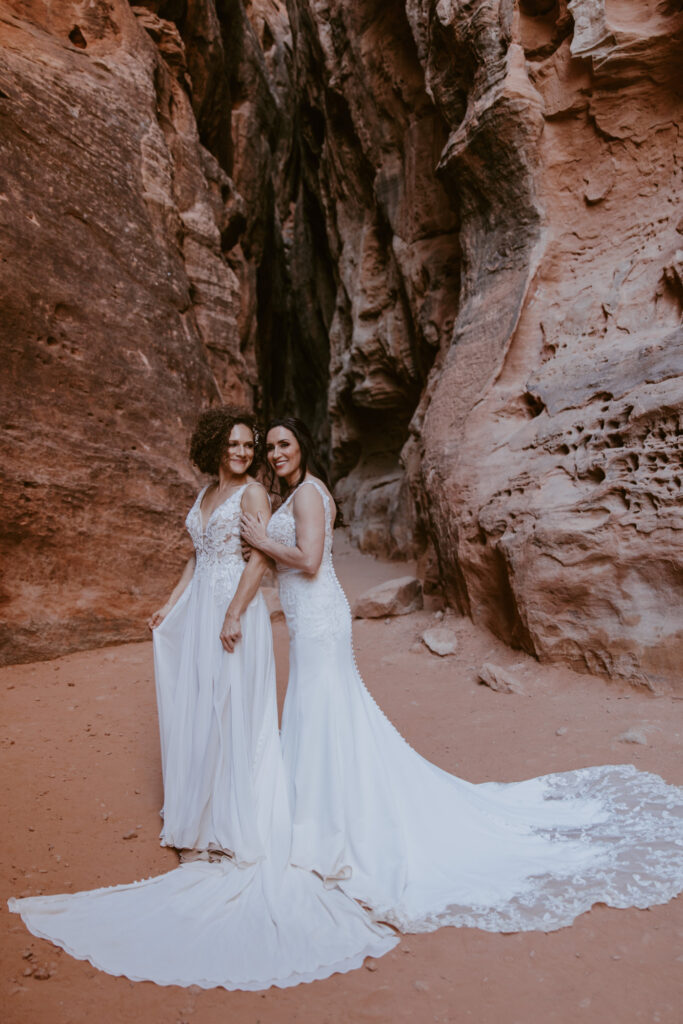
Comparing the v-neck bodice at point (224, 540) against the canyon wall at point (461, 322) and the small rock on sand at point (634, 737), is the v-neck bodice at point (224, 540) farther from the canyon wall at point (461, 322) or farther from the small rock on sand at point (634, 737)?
the canyon wall at point (461, 322)

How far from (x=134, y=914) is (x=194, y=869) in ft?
1.28

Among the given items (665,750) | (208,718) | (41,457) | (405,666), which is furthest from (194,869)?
(41,457)

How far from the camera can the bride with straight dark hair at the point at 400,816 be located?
2.72 m

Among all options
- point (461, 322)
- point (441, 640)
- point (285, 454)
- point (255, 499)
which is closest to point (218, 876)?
point (255, 499)

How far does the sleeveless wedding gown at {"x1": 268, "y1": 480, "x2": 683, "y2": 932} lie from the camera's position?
2705 millimetres

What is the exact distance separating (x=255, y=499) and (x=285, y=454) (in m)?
0.26

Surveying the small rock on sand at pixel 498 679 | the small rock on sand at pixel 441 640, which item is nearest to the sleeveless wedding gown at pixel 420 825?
the small rock on sand at pixel 498 679

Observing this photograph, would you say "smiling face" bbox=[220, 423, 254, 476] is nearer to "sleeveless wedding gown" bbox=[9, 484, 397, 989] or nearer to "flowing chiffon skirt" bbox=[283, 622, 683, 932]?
"sleeveless wedding gown" bbox=[9, 484, 397, 989]

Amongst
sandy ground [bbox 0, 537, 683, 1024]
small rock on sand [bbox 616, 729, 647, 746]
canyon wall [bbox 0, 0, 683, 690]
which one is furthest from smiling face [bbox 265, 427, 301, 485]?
canyon wall [bbox 0, 0, 683, 690]

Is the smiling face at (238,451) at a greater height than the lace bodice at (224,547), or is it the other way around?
the smiling face at (238,451)

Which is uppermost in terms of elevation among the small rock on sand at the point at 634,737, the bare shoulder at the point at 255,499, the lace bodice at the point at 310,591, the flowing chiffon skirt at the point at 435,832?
the bare shoulder at the point at 255,499

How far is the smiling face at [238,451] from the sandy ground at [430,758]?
1.91m

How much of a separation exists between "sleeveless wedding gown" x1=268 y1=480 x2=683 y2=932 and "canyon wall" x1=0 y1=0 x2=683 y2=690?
2.11m

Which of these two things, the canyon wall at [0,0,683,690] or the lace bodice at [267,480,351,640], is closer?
the lace bodice at [267,480,351,640]
